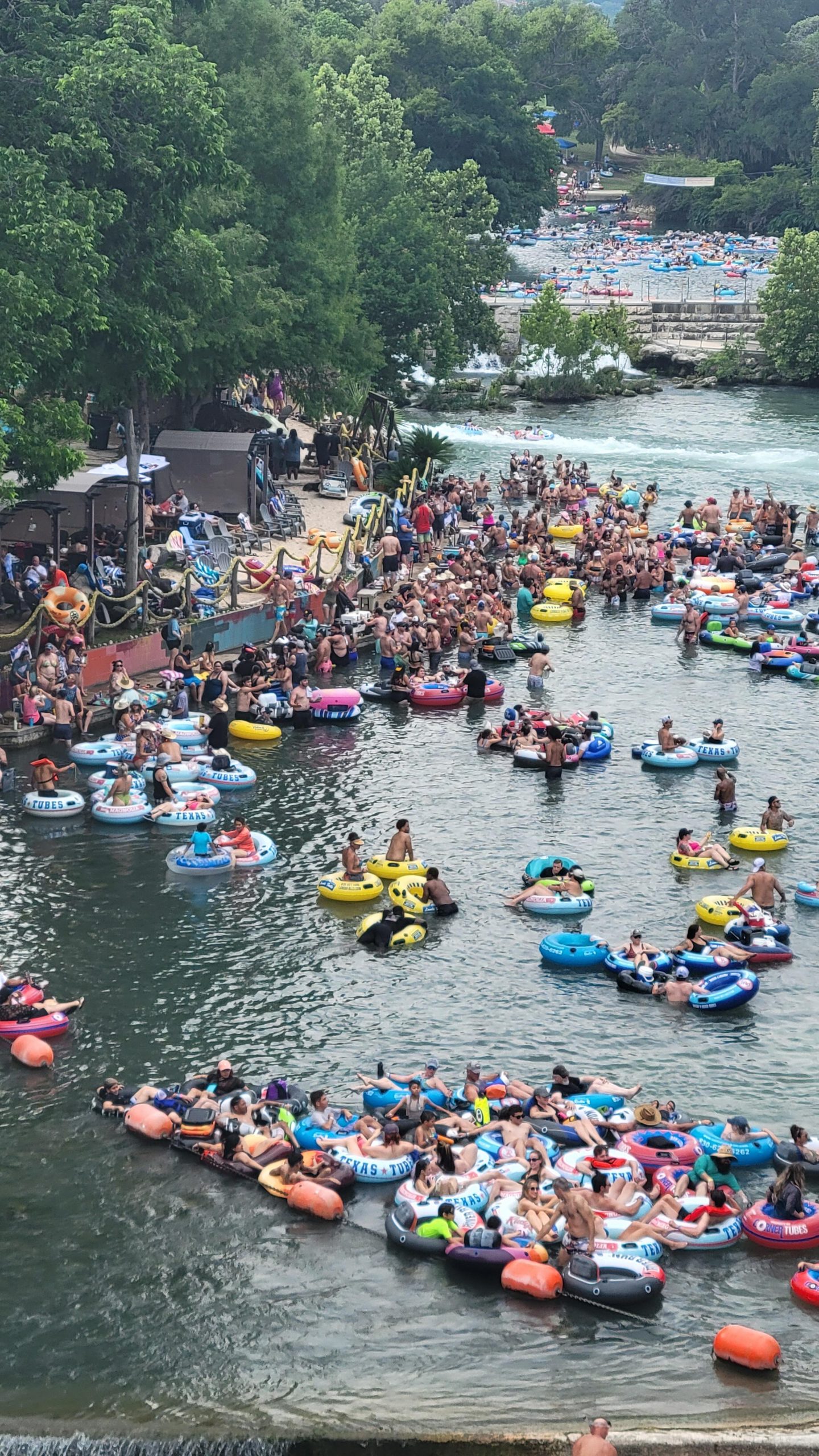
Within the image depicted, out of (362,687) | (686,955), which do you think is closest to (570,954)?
(686,955)

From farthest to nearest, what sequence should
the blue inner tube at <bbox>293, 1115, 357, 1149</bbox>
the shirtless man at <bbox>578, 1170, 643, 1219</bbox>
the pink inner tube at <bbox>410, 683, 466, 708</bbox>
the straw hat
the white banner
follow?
the white banner, the pink inner tube at <bbox>410, 683, 466, 708</bbox>, the straw hat, the blue inner tube at <bbox>293, 1115, 357, 1149</bbox>, the shirtless man at <bbox>578, 1170, 643, 1219</bbox>

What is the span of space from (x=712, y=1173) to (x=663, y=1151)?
3.16 feet

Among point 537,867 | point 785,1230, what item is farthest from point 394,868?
point 785,1230

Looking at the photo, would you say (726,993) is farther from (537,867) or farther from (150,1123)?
(150,1123)

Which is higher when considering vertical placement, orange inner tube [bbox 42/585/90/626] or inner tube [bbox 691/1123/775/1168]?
orange inner tube [bbox 42/585/90/626]

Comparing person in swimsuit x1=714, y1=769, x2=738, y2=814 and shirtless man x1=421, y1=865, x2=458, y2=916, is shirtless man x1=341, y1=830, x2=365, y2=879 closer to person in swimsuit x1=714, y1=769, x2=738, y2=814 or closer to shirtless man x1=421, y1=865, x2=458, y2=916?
shirtless man x1=421, y1=865, x2=458, y2=916

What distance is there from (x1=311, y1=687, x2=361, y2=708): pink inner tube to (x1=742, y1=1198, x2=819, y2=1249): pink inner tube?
23.1 m

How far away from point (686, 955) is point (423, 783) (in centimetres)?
1057

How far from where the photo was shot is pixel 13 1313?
77.8 ft

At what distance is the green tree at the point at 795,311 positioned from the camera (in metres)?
104

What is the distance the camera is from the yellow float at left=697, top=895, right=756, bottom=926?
35.2m

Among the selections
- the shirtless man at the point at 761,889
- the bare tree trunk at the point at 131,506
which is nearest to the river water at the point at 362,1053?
the shirtless man at the point at 761,889

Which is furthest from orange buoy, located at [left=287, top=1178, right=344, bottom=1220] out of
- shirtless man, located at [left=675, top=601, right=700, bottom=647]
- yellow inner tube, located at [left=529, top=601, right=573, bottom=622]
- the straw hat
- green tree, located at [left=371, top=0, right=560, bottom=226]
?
green tree, located at [left=371, top=0, right=560, bottom=226]

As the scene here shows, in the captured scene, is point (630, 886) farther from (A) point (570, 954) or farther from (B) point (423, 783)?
(B) point (423, 783)
